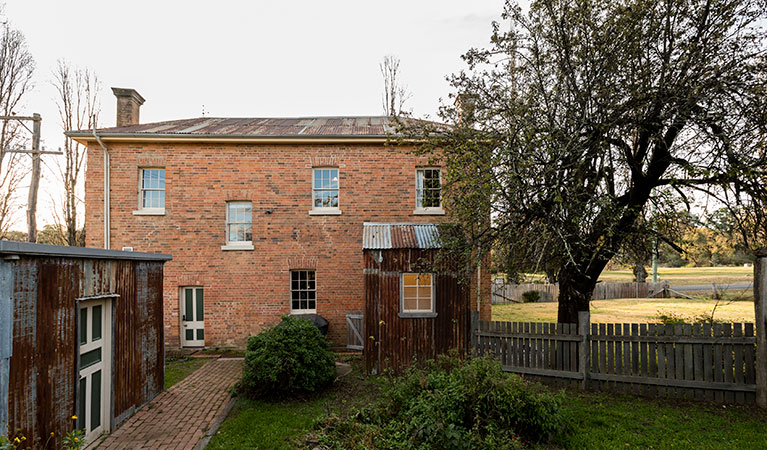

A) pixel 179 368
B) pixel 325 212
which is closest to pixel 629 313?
pixel 325 212

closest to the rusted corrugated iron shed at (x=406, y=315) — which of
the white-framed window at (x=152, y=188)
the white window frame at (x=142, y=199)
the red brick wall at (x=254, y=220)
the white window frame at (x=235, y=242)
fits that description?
the red brick wall at (x=254, y=220)

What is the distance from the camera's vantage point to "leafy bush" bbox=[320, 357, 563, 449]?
5.05 metres

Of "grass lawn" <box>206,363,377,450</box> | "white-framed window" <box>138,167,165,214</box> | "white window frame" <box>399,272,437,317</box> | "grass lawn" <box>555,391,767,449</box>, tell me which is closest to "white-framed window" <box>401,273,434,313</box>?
"white window frame" <box>399,272,437,317</box>

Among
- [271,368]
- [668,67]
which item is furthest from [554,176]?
[271,368]

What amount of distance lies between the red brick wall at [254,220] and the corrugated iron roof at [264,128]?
0.45 meters

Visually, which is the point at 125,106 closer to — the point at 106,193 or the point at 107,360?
the point at 106,193

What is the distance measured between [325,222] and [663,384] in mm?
9529

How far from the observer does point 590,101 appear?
23.2 ft

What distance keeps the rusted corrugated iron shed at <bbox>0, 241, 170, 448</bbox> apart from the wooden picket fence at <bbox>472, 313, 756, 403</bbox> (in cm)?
670

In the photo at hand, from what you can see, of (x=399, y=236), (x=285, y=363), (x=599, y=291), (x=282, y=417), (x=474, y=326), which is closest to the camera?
(x=282, y=417)

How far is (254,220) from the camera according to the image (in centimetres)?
1295

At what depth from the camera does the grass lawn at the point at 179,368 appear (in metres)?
9.55

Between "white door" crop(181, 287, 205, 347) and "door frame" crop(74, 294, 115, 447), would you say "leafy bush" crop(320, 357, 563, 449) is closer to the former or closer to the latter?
"door frame" crop(74, 294, 115, 447)

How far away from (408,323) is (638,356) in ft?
14.7
